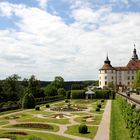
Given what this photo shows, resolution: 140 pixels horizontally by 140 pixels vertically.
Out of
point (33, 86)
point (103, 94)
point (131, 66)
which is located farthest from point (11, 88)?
point (131, 66)

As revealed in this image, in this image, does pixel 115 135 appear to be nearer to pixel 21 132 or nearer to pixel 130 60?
pixel 21 132

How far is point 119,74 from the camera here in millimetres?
126188

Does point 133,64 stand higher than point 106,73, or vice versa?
point 133,64

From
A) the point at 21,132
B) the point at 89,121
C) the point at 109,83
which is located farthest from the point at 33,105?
the point at 109,83

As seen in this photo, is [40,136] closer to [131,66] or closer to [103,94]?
[103,94]

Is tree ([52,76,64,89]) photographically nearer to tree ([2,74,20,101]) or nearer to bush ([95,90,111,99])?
bush ([95,90,111,99])

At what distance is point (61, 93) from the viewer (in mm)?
92250

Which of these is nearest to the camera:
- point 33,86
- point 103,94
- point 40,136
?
point 40,136

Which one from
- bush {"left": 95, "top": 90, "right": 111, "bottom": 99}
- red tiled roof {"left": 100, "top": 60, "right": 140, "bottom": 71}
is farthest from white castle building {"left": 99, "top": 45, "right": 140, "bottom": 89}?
bush {"left": 95, "top": 90, "right": 111, "bottom": 99}

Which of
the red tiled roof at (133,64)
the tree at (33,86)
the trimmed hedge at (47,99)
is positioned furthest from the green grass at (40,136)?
the red tiled roof at (133,64)

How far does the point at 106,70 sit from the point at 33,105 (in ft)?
228

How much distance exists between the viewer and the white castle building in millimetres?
121812

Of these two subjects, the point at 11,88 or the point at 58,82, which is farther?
the point at 58,82

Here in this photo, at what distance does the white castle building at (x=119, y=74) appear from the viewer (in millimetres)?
121812
